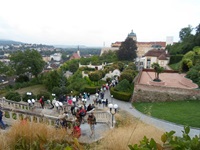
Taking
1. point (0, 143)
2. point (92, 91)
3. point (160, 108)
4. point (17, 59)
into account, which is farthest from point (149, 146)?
point (17, 59)

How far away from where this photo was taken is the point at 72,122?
28.0 ft

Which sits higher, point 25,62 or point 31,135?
point 31,135

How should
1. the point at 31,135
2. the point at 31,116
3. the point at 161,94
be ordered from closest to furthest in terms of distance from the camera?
the point at 31,135, the point at 31,116, the point at 161,94

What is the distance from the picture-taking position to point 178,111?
45.4ft

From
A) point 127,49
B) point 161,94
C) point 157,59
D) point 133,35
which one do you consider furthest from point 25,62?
point 133,35

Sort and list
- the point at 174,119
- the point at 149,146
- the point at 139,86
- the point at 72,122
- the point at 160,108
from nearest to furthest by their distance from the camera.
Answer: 1. the point at 149,146
2. the point at 72,122
3. the point at 174,119
4. the point at 160,108
5. the point at 139,86

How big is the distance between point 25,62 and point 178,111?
31.3 meters

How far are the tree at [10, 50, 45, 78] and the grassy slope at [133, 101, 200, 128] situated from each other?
2710cm

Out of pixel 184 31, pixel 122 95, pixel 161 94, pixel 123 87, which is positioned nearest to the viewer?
pixel 161 94

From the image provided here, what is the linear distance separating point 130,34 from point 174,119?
7105 cm

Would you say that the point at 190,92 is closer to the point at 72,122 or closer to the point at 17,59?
the point at 72,122

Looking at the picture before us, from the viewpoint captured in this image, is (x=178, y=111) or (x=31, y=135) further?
(x=178, y=111)

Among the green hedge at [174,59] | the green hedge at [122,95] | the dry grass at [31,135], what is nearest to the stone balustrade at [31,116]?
the dry grass at [31,135]

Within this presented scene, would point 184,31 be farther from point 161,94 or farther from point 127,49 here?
point 161,94
